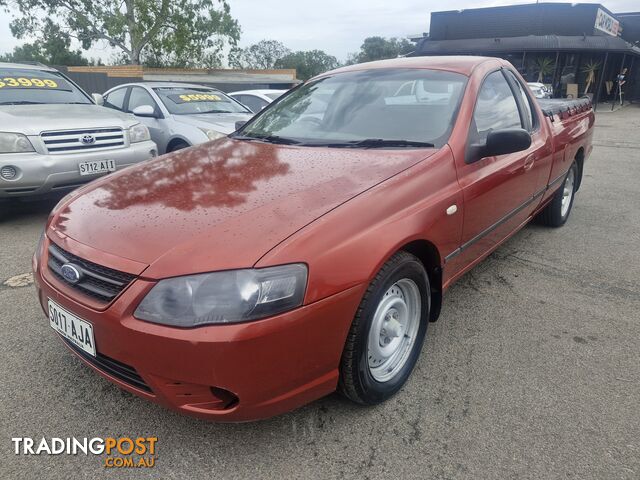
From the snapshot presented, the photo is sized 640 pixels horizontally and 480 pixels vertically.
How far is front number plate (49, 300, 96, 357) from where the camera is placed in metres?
1.79

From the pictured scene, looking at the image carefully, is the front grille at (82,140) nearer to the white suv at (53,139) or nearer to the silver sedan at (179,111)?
the white suv at (53,139)

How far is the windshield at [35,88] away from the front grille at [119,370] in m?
4.24

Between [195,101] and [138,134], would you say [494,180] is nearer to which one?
[138,134]

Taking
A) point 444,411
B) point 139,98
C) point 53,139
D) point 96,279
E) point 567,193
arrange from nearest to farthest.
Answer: point 96,279
point 444,411
point 53,139
point 567,193
point 139,98

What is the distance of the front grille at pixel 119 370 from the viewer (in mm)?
1736

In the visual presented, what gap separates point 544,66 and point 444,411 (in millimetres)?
25936

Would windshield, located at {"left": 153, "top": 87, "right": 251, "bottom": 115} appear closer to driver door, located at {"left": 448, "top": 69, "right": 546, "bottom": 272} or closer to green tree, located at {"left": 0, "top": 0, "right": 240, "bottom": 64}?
driver door, located at {"left": 448, "top": 69, "right": 546, "bottom": 272}

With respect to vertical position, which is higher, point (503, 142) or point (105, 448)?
point (503, 142)

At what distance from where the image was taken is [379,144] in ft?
8.37

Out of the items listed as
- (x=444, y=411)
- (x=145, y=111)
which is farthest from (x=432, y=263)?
(x=145, y=111)

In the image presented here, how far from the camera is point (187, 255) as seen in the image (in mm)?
1641

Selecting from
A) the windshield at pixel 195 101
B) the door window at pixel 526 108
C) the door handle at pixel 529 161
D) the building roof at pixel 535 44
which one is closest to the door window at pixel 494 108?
the door window at pixel 526 108

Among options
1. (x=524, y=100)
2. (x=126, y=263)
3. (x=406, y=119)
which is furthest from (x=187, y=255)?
(x=524, y=100)

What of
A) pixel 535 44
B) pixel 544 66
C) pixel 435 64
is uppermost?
pixel 535 44
